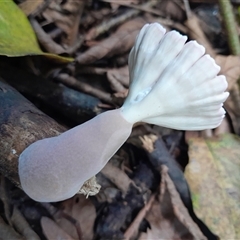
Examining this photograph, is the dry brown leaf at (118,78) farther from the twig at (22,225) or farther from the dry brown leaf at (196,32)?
the twig at (22,225)

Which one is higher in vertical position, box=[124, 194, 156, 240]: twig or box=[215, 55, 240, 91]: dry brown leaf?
box=[215, 55, 240, 91]: dry brown leaf

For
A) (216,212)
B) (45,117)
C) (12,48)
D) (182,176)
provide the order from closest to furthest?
(45,117) → (12,48) → (216,212) → (182,176)

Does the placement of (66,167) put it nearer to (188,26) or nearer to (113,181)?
(113,181)

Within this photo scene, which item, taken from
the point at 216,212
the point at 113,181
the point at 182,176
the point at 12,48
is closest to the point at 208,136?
the point at 182,176

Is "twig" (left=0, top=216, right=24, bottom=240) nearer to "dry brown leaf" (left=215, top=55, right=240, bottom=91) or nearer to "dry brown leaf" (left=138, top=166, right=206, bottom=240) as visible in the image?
"dry brown leaf" (left=138, top=166, right=206, bottom=240)

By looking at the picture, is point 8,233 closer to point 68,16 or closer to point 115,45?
point 115,45

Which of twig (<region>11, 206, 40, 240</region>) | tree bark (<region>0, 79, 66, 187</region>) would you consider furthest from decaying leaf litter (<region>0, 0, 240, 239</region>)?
tree bark (<region>0, 79, 66, 187</region>)
